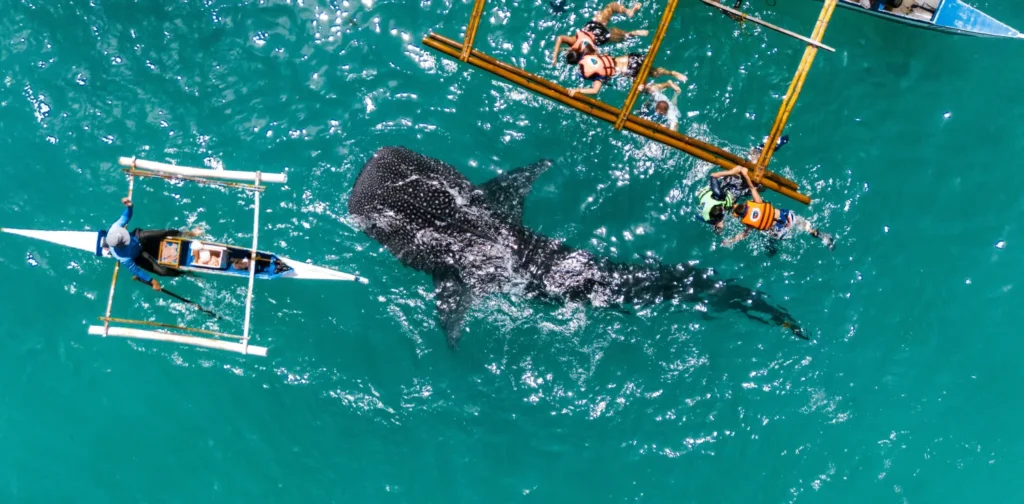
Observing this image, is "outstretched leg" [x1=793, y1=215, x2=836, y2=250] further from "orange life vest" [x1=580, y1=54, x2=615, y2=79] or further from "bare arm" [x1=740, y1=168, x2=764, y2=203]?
"orange life vest" [x1=580, y1=54, x2=615, y2=79]

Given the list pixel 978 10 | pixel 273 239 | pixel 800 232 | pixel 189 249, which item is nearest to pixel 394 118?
pixel 273 239

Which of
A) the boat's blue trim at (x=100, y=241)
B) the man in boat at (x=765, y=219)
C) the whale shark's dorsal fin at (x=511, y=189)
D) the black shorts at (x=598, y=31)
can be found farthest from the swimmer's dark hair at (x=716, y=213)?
the boat's blue trim at (x=100, y=241)


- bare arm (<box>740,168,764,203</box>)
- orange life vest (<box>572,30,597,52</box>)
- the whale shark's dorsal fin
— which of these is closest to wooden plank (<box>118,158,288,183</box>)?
the whale shark's dorsal fin

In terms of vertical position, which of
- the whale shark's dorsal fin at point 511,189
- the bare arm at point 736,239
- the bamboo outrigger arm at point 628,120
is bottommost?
the whale shark's dorsal fin at point 511,189

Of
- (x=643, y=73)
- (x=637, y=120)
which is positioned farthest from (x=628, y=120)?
(x=643, y=73)

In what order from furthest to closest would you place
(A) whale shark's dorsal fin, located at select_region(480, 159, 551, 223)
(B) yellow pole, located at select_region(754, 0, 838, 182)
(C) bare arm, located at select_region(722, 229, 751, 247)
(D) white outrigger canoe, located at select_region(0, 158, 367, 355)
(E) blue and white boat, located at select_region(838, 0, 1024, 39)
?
(E) blue and white boat, located at select_region(838, 0, 1024, 39) < (A) whale shark's dorsal fin, located at select_region(480, 159, 551, 223) < (C) bare arm, located at select_region(722, 229, 751, 247) < (B) yellow pole, located at select_region(754, 0, 838, 182) < (D) white outrigger canoe, located at select_region(0, 158, 367, 355)

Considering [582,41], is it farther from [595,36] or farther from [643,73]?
[643,73]

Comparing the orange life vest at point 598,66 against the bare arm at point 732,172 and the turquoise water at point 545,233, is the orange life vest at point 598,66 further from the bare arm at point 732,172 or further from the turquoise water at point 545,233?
the bare arm at point 732,172
